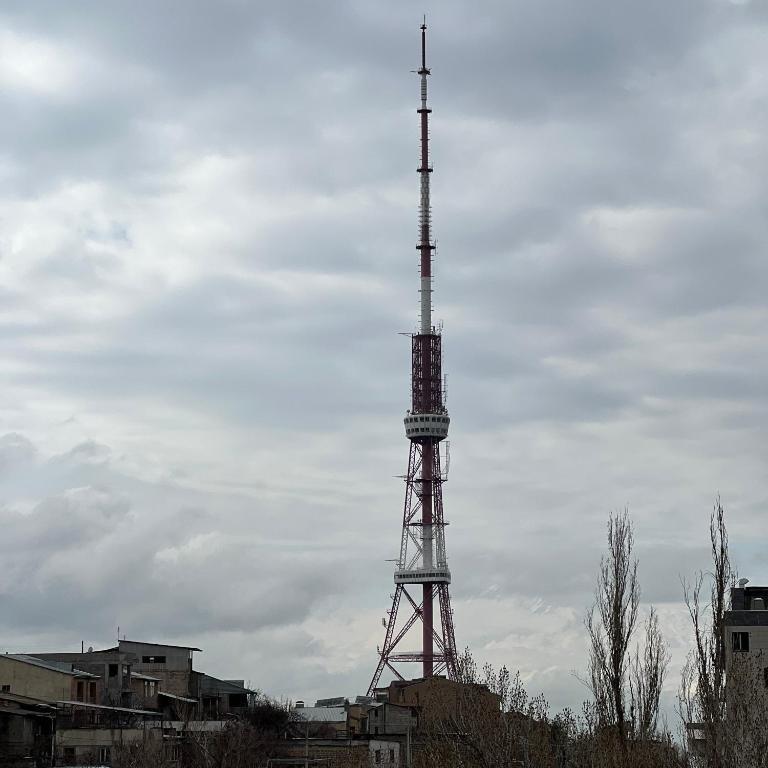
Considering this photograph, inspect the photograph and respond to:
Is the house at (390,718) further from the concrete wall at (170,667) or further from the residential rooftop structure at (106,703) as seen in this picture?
the concrete wall at (170,667)

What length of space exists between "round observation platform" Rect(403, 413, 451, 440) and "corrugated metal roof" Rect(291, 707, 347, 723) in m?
28.1

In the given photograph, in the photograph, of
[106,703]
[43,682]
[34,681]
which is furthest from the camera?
[106,703]

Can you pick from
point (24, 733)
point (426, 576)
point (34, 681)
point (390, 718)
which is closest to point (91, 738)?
point (24, 733)

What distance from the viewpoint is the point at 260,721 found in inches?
3305

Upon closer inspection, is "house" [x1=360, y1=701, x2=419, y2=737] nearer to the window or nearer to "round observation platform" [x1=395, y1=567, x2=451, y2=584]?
the window

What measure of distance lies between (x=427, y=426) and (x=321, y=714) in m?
31.0

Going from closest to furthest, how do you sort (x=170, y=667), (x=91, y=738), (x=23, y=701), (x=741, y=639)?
(x=23, y=701) < (x=91, y=738) < (x=741, y=639) < (x=170, y=667)

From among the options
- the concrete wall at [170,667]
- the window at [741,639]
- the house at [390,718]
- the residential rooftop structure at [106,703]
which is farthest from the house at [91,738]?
the window at [741,639]

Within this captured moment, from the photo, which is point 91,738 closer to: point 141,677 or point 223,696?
point 141,677

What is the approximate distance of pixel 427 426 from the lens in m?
121

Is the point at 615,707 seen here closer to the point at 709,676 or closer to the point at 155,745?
the point at 709,676

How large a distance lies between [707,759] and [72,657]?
6318 centimetres

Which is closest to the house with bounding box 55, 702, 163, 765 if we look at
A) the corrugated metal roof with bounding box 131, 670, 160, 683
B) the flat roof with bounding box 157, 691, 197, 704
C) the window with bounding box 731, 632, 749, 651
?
the corrugated metal roof with bounding box 131, 670, 160, 683

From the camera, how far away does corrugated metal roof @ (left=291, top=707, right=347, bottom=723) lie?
94.7 metres
